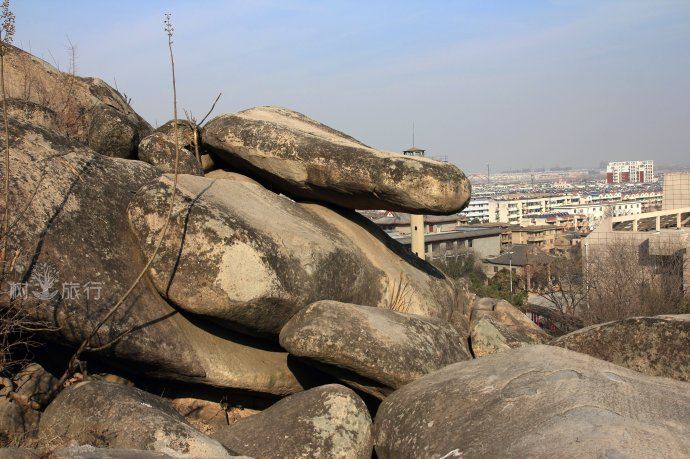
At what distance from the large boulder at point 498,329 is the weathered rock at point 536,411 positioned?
2.74m

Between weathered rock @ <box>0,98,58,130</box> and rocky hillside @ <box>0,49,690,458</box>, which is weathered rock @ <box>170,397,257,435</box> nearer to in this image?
rocky hillside @ <box>0,49,690,458</box>

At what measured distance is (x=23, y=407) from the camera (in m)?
Answer: 6.40

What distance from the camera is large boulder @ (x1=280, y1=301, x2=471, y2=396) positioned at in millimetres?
7434

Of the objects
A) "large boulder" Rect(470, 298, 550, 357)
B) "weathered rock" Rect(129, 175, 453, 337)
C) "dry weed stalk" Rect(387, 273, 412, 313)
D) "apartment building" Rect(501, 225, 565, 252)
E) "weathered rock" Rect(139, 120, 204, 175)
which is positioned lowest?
"apartment building" Rect(501, 225, 565, 252)

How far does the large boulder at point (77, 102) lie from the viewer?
10359mm

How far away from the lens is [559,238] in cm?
8925

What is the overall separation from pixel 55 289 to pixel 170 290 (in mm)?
1148

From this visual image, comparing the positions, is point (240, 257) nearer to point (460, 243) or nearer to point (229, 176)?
point (229, 176)

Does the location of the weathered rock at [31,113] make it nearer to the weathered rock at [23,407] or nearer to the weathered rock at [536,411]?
the weathered rock at [23,407]

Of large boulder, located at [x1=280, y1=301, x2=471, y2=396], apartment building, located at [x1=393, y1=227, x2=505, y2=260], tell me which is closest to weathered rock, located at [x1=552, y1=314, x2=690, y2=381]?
large boulder, located at [x1=280, y1=301, x2=471, y2=396]

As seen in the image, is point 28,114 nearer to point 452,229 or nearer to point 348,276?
point 348,276

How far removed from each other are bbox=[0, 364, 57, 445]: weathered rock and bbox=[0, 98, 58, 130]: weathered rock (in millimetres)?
3959

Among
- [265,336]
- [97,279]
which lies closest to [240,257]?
[265,336]

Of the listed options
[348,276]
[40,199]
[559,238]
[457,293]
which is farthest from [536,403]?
[559,238]
